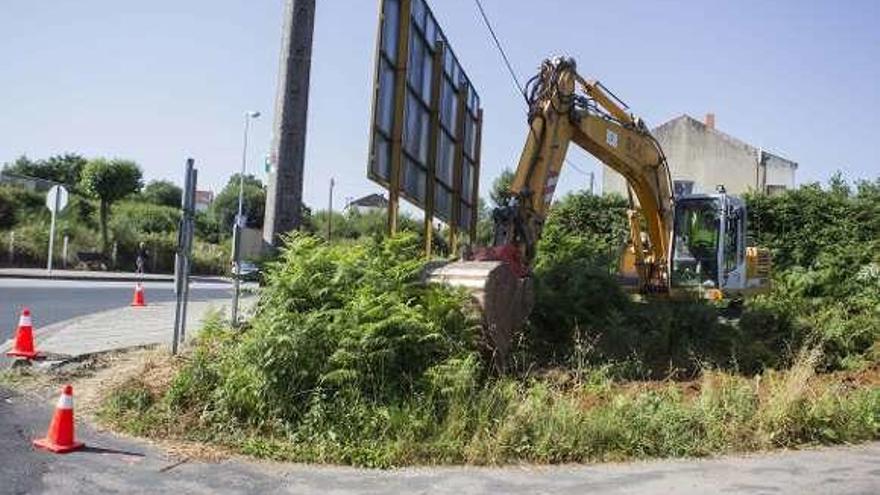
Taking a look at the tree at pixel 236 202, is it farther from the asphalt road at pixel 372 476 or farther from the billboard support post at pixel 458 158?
the asphalt road at pixel 372 476

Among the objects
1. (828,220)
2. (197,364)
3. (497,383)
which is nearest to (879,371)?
(497,383)

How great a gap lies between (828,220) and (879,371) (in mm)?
20394

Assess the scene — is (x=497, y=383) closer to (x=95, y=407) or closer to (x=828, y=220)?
(x=95, y=407)

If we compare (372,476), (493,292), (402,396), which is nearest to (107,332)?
(493,292)

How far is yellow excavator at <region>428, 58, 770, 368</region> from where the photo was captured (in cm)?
981

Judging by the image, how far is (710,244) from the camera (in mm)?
17844

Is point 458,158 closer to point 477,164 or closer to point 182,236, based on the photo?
point 477,164

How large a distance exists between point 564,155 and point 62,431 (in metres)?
8.53

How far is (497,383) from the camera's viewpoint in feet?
26.0

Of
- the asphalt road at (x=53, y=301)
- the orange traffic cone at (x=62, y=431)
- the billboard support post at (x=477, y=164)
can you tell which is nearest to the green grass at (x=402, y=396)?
the orange traffic cone at (x=62, y=431)

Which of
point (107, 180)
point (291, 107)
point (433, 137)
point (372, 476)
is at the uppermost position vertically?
point (107, 180)

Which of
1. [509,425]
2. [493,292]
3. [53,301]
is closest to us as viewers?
[509,425]

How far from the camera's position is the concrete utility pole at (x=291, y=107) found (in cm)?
962

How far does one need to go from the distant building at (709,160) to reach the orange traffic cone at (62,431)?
48.7 m
